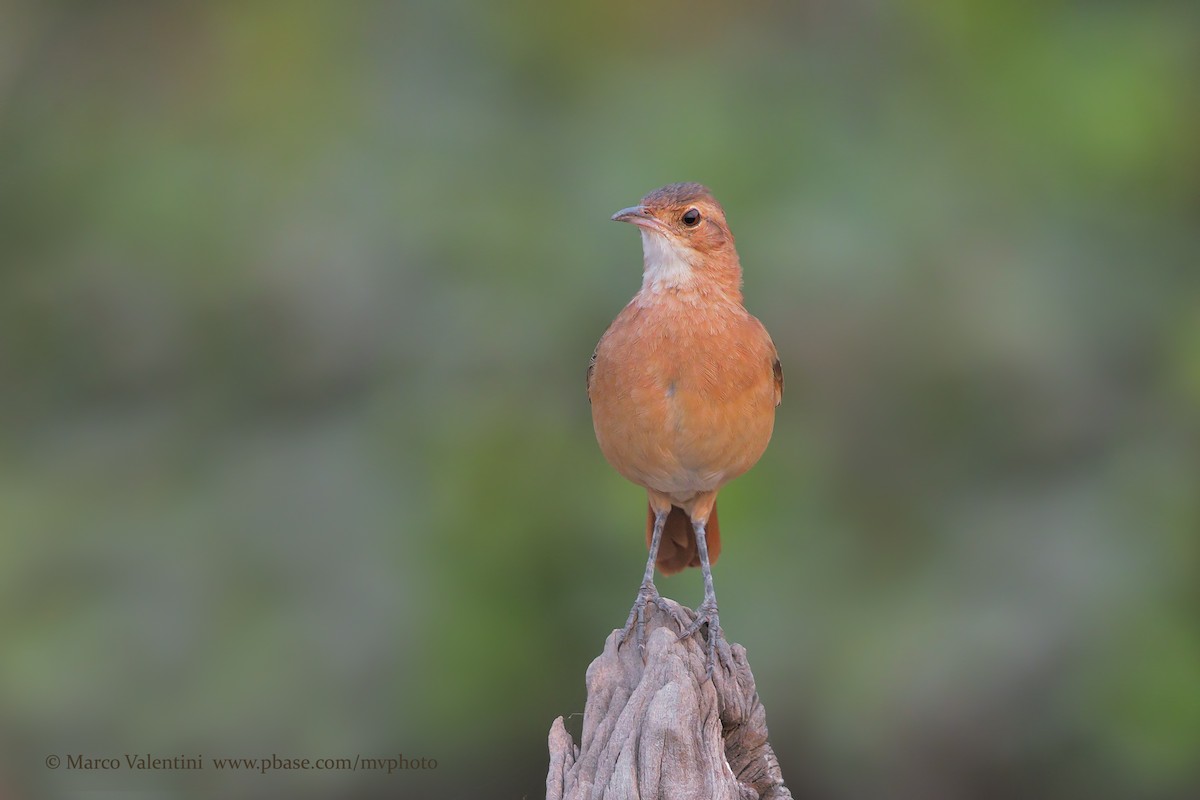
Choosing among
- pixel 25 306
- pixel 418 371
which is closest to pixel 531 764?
pixel 418 371

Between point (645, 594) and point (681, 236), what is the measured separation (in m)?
1.26

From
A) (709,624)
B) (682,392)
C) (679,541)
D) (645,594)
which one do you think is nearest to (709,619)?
(709,624)

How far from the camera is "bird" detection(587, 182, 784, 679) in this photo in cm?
439

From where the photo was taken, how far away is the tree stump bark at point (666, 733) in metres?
3.82

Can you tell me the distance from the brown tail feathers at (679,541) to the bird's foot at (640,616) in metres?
0.46

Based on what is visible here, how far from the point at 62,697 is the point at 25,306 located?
1.97 meters

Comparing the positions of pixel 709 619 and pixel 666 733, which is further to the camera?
pixel 709 619

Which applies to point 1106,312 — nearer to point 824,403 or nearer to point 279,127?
point 824,403

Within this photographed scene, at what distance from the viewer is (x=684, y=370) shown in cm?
439

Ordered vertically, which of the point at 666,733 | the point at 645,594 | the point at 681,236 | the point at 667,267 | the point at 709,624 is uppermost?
the point at 681,236

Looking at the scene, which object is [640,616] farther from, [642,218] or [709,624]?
[642,218]

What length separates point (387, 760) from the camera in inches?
237

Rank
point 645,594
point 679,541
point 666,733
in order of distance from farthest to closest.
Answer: point 679,541, point 645,594, point 666,733

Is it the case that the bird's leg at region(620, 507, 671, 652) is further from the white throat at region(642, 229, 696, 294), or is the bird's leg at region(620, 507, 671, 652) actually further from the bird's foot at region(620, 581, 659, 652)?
the white throat at region(642, 229, 696, 294)
